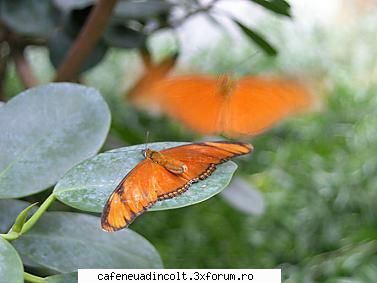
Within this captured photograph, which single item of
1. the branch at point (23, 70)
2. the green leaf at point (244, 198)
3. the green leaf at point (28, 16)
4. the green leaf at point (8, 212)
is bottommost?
the green leaf at point (244, 198)

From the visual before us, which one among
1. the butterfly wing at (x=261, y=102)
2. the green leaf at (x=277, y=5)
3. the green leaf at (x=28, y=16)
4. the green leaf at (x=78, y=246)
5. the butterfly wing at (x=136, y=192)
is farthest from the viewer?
the green leaf at (x=28, y=16)

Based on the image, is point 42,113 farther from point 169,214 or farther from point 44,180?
point 169,214

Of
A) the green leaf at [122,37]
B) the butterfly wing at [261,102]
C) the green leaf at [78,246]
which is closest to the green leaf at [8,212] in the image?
the green leaf at [78,246]

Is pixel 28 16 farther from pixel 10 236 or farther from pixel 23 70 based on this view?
pixel 10 236

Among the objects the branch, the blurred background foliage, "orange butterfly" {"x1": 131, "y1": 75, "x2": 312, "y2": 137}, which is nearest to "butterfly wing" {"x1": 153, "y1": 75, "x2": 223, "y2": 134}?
"orange butterfly" {"x1": 131, "y1": 75, "x2": 312, "y2": 137}

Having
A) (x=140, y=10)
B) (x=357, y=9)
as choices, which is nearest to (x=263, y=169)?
(x=140, y=10)

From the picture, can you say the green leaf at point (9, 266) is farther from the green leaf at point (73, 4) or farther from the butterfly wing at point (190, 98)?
the green leaf at point (73, 4)
